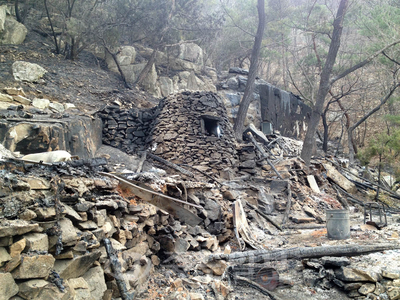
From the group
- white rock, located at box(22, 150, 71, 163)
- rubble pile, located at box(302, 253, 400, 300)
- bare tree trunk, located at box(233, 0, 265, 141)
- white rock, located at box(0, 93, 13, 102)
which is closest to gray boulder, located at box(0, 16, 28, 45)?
white rock, located at box(0, 93, 13, 102)

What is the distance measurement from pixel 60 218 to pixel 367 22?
54.8 feet

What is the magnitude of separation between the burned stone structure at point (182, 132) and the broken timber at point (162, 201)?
421 cm

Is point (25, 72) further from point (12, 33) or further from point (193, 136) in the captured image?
point (193, 136)

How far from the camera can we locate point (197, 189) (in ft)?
20.9

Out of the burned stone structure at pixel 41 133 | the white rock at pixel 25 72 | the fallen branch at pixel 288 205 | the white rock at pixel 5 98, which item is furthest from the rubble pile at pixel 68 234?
the white rock at pixel 25 72

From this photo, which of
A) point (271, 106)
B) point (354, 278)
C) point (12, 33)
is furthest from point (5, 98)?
point (271, 106)

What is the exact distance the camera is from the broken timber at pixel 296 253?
15.0 feet

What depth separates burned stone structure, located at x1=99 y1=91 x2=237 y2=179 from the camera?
1020 cm

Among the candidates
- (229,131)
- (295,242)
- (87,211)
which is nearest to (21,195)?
(87,211)

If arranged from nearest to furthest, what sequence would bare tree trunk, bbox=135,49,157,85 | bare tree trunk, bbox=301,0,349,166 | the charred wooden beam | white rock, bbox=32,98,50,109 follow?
the charred wooden beam < white rock, bbox=32,98,50,109 < bare tree trunk, bbox=301,0,349,166 < bare tree trunk, bbox=135,49,157,85

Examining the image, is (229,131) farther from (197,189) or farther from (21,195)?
(21,195)

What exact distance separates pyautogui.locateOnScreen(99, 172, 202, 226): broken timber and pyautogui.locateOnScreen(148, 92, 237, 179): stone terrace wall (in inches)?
169

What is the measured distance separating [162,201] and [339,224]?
3630 mm

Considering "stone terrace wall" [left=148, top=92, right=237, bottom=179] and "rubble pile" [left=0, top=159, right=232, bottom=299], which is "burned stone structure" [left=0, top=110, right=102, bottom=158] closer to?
"stone terrace wall" [left=148, top=92, right=237, bottom=179]
